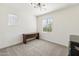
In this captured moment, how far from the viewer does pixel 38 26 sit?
1732mm

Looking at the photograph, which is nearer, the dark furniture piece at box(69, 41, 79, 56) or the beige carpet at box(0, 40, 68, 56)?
the dark furniture piece at box(69, 41, 79, 56)

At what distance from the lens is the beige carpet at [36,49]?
74.7 inches

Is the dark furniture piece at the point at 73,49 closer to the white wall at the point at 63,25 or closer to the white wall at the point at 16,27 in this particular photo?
the white wall at the point at 63,25

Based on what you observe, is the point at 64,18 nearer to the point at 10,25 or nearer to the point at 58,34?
the point at 58,34

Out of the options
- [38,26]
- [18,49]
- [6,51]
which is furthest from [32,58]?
[6,51]

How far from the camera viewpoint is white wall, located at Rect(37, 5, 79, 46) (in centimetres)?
172

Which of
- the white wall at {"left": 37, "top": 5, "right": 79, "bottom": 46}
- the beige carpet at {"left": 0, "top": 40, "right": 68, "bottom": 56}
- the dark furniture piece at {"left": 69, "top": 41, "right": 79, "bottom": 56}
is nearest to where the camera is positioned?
the dark furniture piece at {"left": 69, "top": 41, "right": 79, "bottom": 56}

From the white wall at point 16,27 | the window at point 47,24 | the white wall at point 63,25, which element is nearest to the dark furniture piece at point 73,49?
the white wall at point 63,25

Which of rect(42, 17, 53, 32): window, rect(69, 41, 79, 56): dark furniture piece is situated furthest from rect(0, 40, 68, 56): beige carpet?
rect(42, 17, 53, 32): window

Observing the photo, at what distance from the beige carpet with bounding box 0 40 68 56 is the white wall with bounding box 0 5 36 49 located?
0.55 ft

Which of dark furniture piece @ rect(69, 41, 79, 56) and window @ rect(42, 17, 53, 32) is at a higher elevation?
window @ rect(42, 17, 53, 32)

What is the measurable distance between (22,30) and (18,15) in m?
0.32

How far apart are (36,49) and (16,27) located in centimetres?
87

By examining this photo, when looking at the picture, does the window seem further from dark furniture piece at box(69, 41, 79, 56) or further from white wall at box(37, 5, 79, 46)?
dark furniture piece at box(69, 41, 79, 56)
